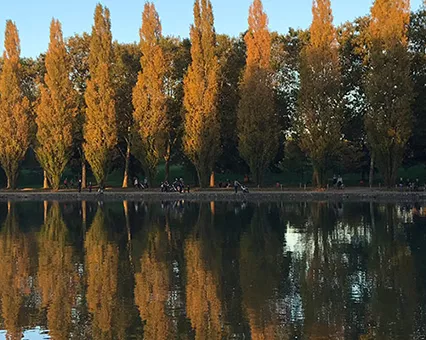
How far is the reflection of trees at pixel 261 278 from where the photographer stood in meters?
11.0

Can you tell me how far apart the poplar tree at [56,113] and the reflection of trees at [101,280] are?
28352 millimetres

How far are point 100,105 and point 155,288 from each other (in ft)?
129

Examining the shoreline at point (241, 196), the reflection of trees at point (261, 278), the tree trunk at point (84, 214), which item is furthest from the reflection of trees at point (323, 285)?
the shoreline at point (241, 196)

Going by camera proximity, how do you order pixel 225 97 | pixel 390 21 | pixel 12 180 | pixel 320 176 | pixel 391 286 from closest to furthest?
pixel 391 286 → pixel 390 21 → pixel 320 176 → pixel 12 180 → pixel 225 97

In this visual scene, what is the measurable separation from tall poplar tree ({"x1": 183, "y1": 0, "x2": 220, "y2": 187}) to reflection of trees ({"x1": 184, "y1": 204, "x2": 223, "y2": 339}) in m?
25.5

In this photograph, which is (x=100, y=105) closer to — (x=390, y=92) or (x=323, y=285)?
(x=390, y=92)

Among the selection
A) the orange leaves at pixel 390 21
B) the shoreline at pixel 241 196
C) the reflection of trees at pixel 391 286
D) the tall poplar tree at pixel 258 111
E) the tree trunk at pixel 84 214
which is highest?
the orange leaves at pixel 390 21

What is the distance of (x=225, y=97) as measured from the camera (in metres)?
54.6

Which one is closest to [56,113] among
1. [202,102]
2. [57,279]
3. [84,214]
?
[202,102]

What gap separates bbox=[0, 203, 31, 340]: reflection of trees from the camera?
39.0ft

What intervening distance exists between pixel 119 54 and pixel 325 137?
2228cm

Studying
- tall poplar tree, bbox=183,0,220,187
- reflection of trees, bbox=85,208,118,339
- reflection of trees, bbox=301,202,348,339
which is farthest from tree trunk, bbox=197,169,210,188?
reflection of trees, bbox=301,202,348,339

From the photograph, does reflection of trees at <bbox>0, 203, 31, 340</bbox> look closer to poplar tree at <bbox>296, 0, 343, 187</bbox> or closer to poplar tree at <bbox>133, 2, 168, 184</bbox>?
poplar tree at <bbox>133, 2, 168, 184</bbox>

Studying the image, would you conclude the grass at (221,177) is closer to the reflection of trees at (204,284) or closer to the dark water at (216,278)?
the dark water at (216,278)
